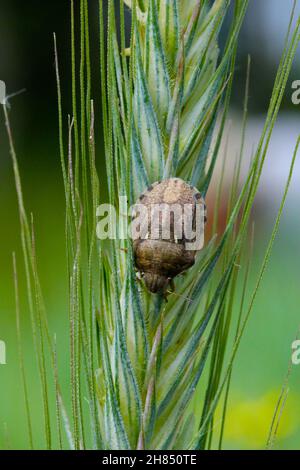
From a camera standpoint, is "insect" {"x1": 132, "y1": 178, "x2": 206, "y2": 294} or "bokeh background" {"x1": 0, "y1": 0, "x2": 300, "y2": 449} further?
"bokeh background" {"x1": 0, "y1": 0, "x2": 300, "y2": 449}

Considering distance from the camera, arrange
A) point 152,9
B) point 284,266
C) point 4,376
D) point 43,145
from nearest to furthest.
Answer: point 152,9, point 284,266, point 4,376, point 43,145

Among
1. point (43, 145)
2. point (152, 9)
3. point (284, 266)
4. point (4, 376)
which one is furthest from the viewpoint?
point (43, 145)

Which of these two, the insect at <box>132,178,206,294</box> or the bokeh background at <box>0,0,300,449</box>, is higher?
the insect at <box>132,178,206,294</box>

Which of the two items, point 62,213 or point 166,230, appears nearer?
point 166,230
